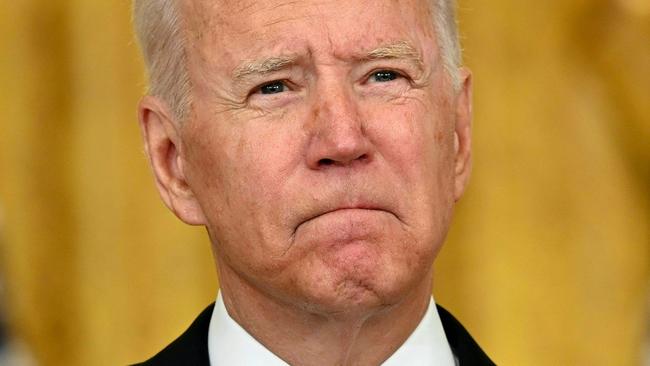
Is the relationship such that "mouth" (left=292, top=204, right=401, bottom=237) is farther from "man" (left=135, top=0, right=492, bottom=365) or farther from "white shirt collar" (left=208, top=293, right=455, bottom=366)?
"white shirt collar" (left=208, top=293, right=455, bottom=366)

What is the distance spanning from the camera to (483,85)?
5.27 meters

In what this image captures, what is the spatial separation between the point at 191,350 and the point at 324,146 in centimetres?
60

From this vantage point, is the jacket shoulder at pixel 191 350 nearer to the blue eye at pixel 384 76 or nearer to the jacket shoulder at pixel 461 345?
the jacket shoulder at pixel 461 345

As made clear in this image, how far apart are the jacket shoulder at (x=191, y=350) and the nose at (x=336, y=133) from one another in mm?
539

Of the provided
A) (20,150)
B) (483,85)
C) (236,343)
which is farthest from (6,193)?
(236,343)

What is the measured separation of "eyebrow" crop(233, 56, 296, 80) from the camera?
11.0 feet

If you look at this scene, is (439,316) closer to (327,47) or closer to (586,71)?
(327,47)

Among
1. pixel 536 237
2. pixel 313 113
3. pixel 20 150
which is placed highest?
pixel 313 113

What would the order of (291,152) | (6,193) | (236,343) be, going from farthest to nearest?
(6,193) < (236,343) < (291,152)

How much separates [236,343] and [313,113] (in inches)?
19.9

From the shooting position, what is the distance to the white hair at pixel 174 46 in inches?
140

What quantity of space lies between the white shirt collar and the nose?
0.40 m

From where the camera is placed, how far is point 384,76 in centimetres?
342

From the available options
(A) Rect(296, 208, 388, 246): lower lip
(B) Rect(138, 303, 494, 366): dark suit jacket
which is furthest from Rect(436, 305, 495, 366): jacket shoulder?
(A) Rect(296, 208, 388, 246): lower lip
